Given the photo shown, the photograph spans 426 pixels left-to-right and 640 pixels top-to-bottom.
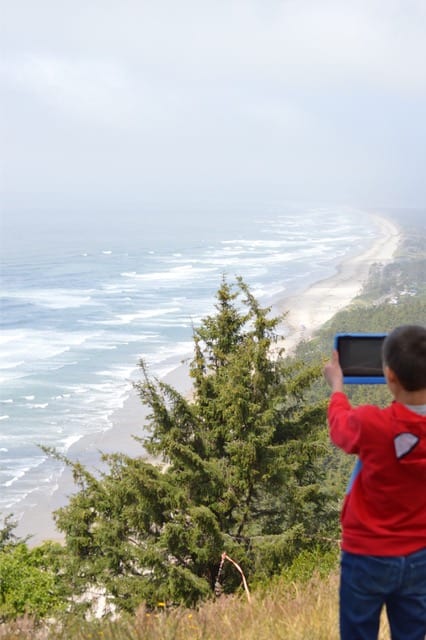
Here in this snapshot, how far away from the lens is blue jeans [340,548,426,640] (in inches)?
107

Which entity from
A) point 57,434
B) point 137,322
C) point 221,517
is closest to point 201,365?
point 221,517

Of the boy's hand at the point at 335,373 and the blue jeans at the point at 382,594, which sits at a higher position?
the boy's hand at the point at 335,373

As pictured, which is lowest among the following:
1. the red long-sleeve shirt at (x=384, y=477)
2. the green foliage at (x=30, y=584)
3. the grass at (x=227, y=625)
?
the green foliage at (x=30, y=584)

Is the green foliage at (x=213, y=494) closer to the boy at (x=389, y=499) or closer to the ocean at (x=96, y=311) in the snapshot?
the boy at (x=389, y=499)

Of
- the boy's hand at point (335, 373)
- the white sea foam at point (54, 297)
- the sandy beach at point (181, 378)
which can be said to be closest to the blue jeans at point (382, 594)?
the boy's hand at point (335, 373)

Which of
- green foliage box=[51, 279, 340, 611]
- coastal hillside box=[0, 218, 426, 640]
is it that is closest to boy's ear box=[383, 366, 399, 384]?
coastal hillside box=[0, 218, 426, 640]

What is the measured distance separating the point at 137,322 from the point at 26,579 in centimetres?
5101

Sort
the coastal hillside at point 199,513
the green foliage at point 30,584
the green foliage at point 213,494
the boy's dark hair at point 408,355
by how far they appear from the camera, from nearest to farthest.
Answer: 1. the boy's dark hair at point 408,355
2. the coastal hillside at point 199,513
3. the green foliage at point 213,494
4. the green foliage at point 30,584

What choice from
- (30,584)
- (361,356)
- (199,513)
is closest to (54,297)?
(30,584)

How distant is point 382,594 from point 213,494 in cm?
1264

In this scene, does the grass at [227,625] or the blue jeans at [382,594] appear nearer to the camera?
the blue jeans at [382,594]

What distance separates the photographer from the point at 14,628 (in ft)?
14.0

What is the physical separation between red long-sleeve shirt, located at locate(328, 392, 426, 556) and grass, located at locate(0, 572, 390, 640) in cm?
117

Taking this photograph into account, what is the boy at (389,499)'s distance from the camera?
2600 millimetres
